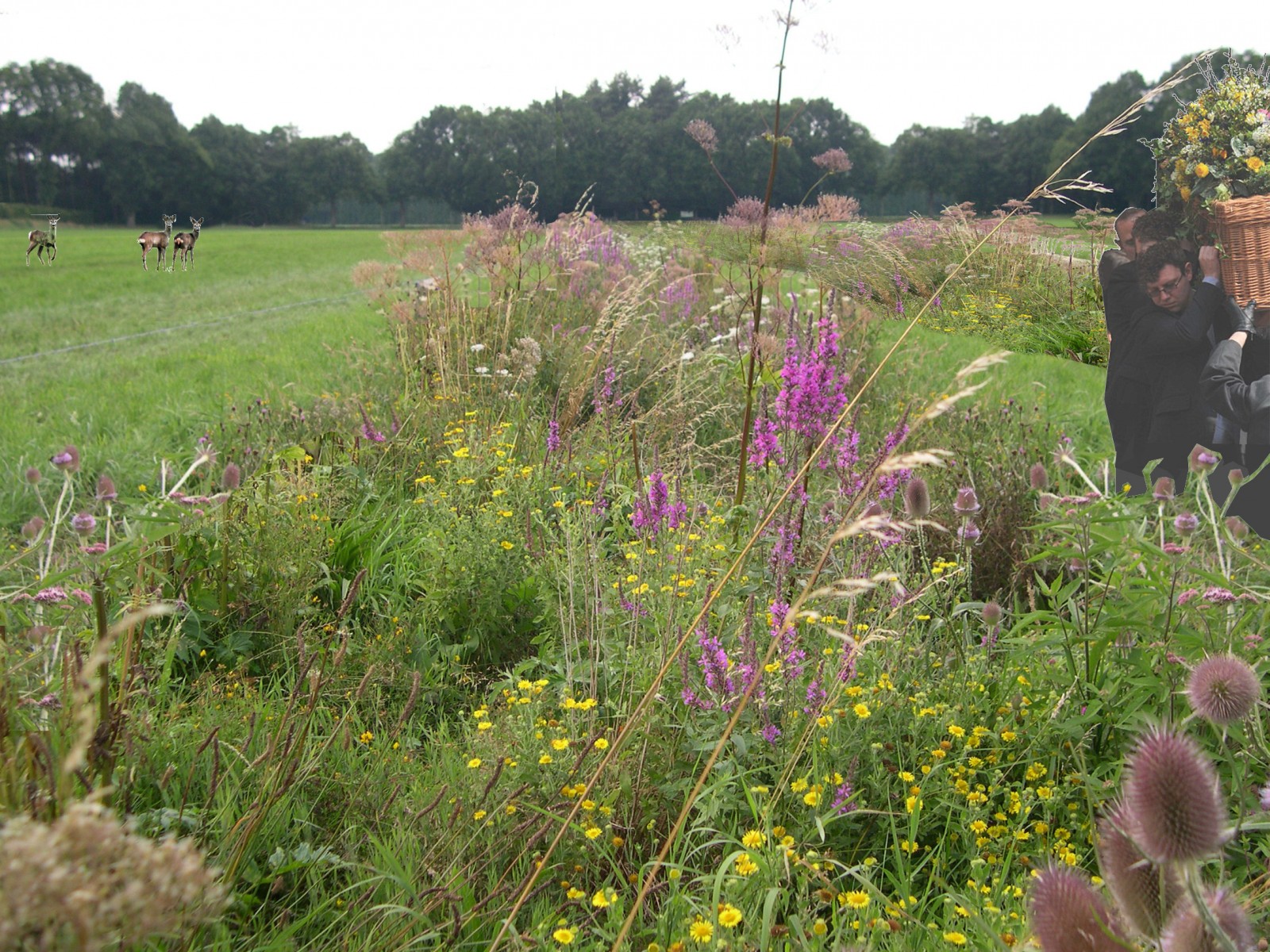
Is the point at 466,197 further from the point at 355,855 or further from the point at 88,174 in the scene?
the point at 355,855

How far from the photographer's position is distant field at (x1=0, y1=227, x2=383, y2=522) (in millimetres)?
4543

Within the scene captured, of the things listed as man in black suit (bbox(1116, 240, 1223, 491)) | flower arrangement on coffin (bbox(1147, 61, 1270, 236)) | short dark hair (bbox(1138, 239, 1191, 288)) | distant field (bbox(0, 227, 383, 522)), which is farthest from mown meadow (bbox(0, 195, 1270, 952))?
flower arrangement on coffin (bbox(1147, 61, 1270, 236))

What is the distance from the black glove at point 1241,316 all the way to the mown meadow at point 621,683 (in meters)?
1.04

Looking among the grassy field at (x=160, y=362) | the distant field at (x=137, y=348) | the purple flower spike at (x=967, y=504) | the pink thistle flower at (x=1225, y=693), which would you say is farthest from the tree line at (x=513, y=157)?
the pink thistle flower at (x=1225, y=693)

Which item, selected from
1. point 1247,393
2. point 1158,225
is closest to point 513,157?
point 1158,225

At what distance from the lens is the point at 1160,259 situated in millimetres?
4441

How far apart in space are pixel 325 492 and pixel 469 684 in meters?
1.28

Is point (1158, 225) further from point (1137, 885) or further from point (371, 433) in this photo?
point (1137, 885)

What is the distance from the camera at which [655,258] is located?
439 inches

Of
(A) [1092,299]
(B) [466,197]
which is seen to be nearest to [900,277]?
(A) [1092,299]

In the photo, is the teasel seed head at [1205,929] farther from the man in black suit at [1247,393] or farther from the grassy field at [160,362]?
the man in black suit at [1247,393]

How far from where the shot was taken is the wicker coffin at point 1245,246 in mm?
4199

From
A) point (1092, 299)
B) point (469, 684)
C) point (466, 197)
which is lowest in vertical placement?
point (469, 684)

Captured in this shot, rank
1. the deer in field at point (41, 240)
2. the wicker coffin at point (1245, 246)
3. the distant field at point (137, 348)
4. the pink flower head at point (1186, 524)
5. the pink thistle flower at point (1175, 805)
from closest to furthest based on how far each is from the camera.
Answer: the pink thistle flower at point (1175, 805)
the deer in field at point (41, 240)
the pink flower head at point (1186, 524)
the wicker coffin at point (1245, 246)
the distant field at point (137, 348)
